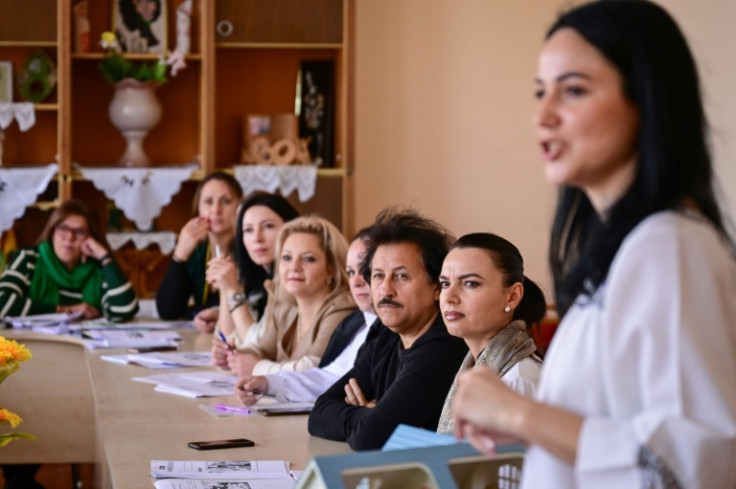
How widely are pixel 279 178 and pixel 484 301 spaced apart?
10.7 ft

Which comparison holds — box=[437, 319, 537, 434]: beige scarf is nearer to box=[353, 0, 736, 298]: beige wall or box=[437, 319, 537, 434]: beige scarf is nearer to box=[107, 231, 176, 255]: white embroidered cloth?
box=[107, 231, 176, 255]: white embroidered cloth

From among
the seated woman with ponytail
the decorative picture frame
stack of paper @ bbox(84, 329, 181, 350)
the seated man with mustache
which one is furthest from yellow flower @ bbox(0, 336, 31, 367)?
the decorative picture frame

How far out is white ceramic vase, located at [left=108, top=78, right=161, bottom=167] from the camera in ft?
17.2

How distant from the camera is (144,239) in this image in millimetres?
5254

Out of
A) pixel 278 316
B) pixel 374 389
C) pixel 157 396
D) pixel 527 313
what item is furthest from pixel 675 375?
pixel 278 316

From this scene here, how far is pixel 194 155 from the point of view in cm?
557

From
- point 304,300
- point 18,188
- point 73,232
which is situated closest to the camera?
point 304,300

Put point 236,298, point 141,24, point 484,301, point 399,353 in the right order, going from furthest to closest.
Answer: point 141,24 < point 236,298 < point 399,353 < point 484,301

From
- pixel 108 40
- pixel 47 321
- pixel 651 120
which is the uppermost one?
pixel 108 40

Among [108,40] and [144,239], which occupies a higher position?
[108,40]

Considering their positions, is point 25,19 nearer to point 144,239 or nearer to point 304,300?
point 144,239

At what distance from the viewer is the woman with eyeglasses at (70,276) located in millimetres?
4371

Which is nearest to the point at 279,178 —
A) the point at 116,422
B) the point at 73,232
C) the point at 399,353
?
the point at 73,232

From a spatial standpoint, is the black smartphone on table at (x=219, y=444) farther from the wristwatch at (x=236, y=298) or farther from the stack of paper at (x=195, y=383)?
the wristwatch at (x=236, y=298)
